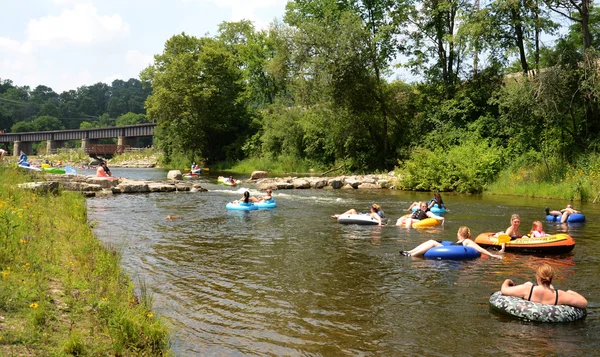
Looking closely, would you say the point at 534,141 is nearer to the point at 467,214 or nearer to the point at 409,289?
the point at 467,214

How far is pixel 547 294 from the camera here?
7.54 meters

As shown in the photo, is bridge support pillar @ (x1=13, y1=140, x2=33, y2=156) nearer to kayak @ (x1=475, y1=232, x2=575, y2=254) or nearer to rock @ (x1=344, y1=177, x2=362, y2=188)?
rock @ (x1=344, y1=177, x2=362, y2=188)

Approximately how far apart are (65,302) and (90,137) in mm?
89065

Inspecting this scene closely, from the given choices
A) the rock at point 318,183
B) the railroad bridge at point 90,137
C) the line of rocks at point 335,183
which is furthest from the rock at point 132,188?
the railroad bridge at point 90,137

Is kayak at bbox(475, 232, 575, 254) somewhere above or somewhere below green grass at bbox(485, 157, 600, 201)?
below

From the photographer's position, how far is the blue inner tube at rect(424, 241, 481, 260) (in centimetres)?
1126

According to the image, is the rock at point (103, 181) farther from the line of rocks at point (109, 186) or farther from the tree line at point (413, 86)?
the tree line at point (413, 86)

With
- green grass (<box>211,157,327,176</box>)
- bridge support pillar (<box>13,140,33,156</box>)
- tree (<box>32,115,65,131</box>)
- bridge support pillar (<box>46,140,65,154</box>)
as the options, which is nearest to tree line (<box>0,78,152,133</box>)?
tree (<box>32,115,65,131</box>)

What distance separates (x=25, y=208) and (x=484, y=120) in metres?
25.5

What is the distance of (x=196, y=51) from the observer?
180ft

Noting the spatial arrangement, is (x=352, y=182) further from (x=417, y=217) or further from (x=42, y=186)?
(x=42, y=186)

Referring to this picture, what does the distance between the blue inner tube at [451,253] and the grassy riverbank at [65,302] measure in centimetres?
621

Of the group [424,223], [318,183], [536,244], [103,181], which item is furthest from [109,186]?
[536,244]

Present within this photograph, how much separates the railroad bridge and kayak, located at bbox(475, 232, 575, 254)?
72.1 meters
